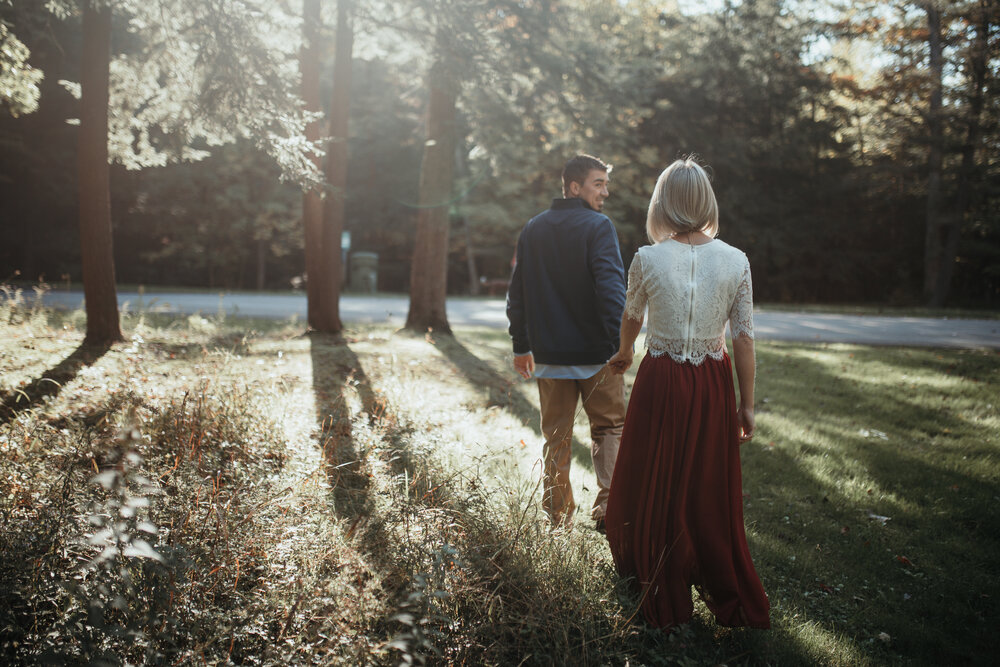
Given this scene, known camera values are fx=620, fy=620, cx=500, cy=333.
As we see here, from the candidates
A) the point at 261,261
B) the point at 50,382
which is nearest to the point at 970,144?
the point at 50,382

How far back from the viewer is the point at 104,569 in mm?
2215

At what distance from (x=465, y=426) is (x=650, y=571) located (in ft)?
9.53

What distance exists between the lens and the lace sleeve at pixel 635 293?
2965 millimetres

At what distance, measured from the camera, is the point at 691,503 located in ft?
9.46

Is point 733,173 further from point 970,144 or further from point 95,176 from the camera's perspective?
point 95,176

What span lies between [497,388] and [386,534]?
4.50 m

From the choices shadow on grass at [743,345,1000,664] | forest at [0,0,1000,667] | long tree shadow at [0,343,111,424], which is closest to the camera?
forest at [0,0,1000,667]

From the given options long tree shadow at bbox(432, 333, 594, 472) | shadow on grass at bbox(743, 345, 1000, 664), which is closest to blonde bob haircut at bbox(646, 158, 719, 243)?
shadow on grass at bbox(743, 345, 1000, 664)

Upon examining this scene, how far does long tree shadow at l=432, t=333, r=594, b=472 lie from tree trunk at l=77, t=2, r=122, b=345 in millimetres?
4226

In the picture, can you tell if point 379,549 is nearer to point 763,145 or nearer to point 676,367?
point 676,367

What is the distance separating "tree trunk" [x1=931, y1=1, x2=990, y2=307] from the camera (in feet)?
68.9

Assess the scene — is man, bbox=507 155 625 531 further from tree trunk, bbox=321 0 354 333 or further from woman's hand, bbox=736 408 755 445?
tree trunk, bbox=321 0 354 333

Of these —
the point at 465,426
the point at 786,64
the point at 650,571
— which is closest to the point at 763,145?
the point at 786,64

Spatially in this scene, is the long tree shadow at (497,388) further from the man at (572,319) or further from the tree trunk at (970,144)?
the tree trunk at (970,144)
